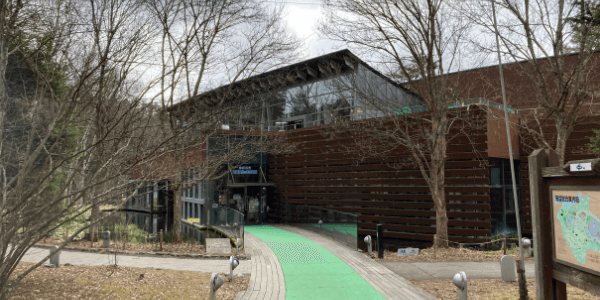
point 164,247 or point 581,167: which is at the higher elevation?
point 581,167

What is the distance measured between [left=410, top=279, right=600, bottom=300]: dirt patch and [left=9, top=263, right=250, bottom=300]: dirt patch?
4.50m

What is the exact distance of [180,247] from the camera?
1562cm

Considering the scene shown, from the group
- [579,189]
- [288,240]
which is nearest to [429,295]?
[579,189]

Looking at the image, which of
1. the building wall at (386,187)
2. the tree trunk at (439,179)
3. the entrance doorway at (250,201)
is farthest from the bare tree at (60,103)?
the entrance doorway at (250,201)

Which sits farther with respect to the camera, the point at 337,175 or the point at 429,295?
the point at 337,175

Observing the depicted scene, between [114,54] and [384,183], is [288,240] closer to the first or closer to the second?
[384,183]

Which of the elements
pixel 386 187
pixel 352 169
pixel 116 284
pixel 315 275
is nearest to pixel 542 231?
pixel 315 275

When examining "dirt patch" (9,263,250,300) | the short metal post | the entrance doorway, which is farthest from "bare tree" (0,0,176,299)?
the entrance doorway

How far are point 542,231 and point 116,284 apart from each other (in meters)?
9.25

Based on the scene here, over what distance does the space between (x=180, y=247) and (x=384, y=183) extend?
9.98m

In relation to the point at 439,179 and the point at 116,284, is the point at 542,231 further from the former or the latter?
the point at 116,284

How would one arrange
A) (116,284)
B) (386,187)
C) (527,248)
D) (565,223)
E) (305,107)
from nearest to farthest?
(565,223) → (116,284) → (527,248) → (386,187) → (305,107)

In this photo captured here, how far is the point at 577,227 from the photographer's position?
6.26 m

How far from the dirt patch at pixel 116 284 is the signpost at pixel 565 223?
6323 millimetres
